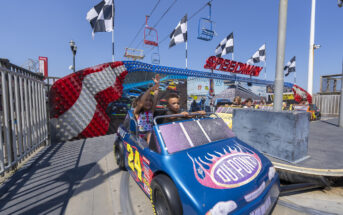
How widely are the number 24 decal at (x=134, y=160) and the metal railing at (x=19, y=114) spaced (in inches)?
91.9

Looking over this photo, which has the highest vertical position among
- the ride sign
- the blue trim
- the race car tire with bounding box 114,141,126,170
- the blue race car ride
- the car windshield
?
the ride sign

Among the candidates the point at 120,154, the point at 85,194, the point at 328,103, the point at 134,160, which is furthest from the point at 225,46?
the point at 85,194

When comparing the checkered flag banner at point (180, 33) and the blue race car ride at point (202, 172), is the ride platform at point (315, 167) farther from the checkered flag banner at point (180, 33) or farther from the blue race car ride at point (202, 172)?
the checkered flag banner at point (180, 33)

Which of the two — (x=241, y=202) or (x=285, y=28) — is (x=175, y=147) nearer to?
(x=241, y=202)

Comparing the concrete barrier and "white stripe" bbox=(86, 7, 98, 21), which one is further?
"white stripe" bbox=(86, 7, 98, 21)

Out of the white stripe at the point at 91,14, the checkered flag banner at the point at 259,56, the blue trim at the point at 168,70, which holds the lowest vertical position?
the blue trim at the point at 168,70

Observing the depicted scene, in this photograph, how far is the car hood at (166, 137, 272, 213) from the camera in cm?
153

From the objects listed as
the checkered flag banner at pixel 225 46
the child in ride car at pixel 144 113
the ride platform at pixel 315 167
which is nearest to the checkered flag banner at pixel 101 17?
the child in ride car at pixel 144 113

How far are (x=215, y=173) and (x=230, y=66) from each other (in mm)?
14967

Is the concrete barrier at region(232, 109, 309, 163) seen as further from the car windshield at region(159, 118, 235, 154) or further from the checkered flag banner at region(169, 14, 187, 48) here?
the checkered flag banner at region(169, 14, 187, 48)

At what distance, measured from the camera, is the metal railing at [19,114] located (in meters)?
3.18

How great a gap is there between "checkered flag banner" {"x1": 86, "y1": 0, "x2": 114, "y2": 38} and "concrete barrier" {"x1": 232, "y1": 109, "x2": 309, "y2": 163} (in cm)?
845

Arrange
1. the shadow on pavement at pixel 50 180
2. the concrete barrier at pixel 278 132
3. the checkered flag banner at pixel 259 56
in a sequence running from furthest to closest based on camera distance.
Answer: the checkered flag banner at pixel 259 56
the concrete barrier at pixel 278 132
the shadow on pavement at pixel 50 180

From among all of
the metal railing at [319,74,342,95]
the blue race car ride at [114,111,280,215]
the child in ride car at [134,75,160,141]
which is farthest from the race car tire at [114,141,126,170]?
the metal railing at [319,74,342,95]
